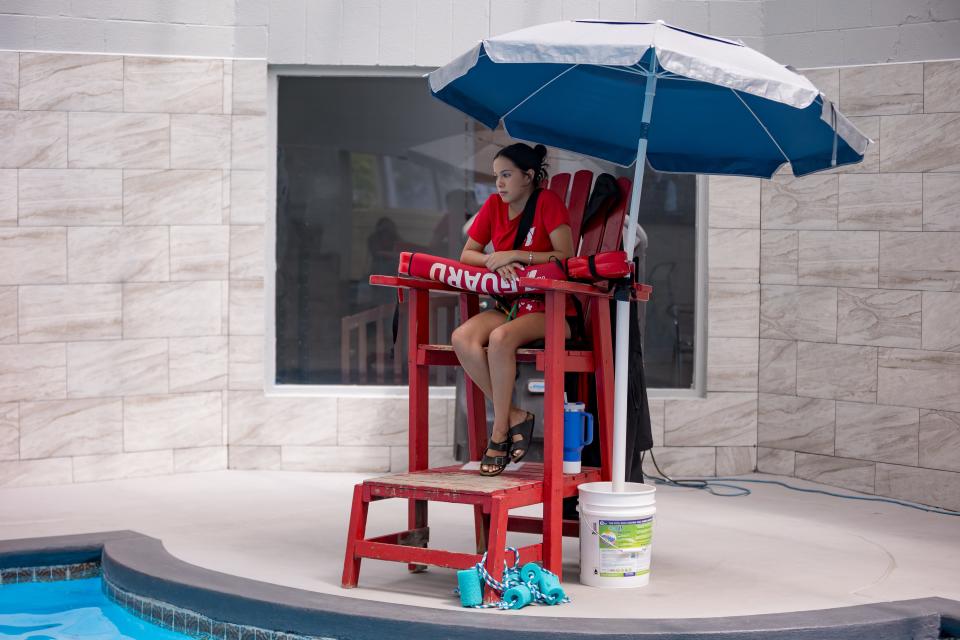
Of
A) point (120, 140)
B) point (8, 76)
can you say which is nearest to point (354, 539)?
point (120, 140)

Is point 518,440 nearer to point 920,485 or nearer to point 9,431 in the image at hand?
point 920,485

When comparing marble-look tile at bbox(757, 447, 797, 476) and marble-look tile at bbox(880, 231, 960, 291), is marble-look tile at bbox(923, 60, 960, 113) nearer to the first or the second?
marble-look tile at bbox(880, 231, 960, 291)

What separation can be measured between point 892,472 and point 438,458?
2477 mm

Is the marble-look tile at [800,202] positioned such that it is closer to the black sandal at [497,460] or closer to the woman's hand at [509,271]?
the woman's hand at [509,271]

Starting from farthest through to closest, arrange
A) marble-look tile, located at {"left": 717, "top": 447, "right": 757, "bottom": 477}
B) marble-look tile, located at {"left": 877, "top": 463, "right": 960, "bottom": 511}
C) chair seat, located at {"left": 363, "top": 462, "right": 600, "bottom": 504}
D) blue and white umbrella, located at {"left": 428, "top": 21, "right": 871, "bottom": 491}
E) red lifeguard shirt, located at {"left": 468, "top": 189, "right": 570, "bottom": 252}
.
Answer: marble-look tile, located at {"left": 717, "top": 447, "right": 757, "bottom": 477} → marble-look tile, located at {"left": 877, "top": 463, "right": 960, "bottom": 511} → red lifeguard shirt, located at {"left": 468, "top": 189, "right": 570, "bottom": 252} → chair seat, located at {"left": 363, "top": 462, "right": 600, "bottom": 504} → blue and white umbrella, located at {"left": 428, "top": 21, "right": 871, "bottom": 491}

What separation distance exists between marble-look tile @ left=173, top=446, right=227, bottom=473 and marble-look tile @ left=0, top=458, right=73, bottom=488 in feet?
1.89

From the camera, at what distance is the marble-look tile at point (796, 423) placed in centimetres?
611

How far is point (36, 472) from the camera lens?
5941 millimetres

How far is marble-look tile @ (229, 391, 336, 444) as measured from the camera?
6.34 meters

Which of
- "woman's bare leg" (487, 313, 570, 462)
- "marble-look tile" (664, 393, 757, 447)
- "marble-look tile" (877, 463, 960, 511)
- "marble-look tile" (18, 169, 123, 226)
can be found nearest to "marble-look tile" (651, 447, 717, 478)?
"marble-look tile" (664, 393, 757, 447)

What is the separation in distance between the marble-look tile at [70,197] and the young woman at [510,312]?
2740 mm

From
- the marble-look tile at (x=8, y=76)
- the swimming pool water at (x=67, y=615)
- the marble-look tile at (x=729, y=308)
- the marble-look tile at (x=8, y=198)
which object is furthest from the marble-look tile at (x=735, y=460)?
the marble-look tile at (x=8, y=76)

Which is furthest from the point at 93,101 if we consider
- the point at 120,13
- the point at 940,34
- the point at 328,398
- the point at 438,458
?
the point at 940,34

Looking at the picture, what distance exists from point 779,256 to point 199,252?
3301 mm
